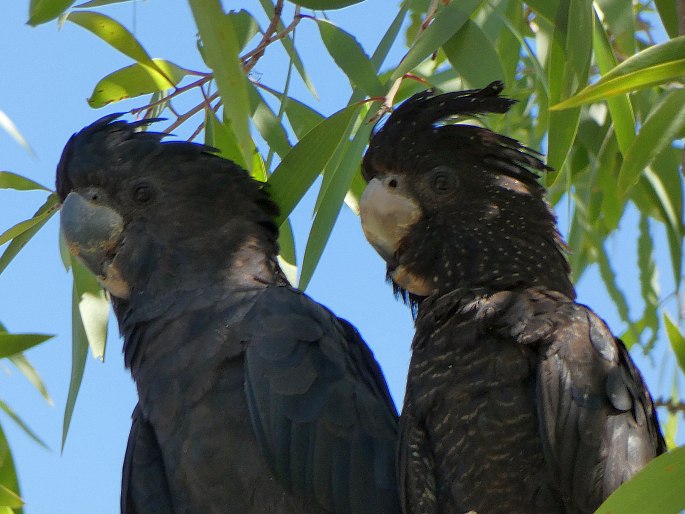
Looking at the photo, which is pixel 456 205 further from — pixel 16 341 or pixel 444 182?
pixel 16 341

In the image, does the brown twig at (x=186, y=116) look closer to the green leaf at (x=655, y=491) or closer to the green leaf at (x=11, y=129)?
the green leaf at (x=11, y=129)

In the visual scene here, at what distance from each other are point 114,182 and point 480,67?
0.98 meters

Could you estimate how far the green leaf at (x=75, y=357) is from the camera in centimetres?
272

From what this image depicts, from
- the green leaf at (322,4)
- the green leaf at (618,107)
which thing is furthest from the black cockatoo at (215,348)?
the green leaf at (618,107)

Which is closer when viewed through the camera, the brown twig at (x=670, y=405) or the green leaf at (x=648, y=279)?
the brown twig at (x=670, y=405)

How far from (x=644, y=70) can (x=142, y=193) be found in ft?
4.66

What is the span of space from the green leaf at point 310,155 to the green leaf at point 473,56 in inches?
10.0

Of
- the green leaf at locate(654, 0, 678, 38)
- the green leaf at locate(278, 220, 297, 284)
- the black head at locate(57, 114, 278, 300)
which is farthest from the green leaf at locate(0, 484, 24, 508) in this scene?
the green leaf at locate(654, 0, 678, 38)

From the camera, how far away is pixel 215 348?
250 cm

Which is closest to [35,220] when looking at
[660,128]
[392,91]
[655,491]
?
[392,91]

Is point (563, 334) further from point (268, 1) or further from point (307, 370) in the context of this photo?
point (268, 1)

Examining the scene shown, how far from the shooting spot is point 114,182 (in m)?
2.79

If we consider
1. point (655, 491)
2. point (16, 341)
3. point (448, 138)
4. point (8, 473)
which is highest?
point (448, 138)

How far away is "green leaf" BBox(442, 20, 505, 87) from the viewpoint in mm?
2408
